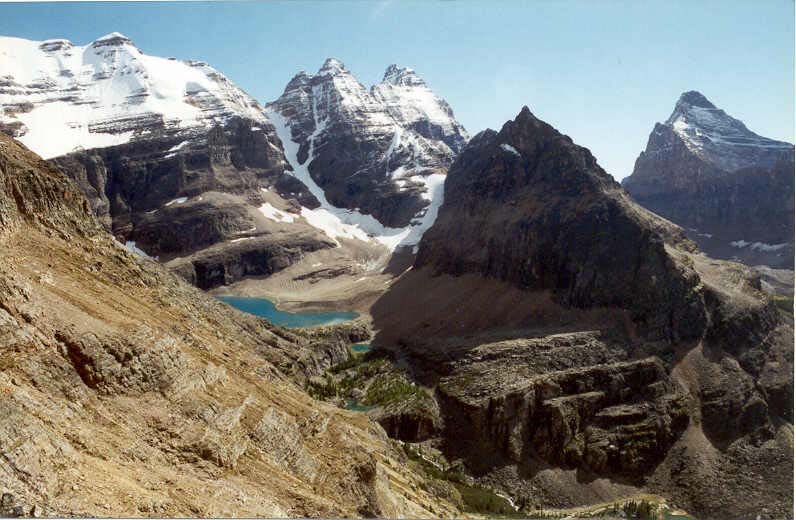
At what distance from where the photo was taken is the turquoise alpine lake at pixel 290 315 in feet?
428

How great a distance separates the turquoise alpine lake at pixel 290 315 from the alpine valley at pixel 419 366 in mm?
4476

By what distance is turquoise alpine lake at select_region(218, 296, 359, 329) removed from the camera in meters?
130

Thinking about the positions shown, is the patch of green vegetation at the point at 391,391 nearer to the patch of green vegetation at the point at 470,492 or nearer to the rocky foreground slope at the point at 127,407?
the patch of green vegetation at the point at 470,492

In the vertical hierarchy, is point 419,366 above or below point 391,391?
above

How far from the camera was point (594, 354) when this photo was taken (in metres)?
81.6

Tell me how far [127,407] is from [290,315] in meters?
119

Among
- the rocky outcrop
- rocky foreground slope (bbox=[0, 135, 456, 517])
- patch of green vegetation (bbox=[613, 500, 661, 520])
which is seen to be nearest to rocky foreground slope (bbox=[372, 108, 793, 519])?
the rocky outcrop

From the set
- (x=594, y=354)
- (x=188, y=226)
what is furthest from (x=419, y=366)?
(x=188, y=226)

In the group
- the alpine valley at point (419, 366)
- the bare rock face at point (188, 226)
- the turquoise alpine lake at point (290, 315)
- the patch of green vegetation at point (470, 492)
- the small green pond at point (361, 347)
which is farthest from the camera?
the bare rock face at point (188, 226)

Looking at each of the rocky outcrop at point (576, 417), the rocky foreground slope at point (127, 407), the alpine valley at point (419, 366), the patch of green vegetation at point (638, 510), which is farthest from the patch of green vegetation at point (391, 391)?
the rocky foreground slope at point (127, 407)

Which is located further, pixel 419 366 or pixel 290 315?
pixel 290 315

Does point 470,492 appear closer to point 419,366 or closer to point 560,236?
point 419,366

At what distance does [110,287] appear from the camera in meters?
30.9

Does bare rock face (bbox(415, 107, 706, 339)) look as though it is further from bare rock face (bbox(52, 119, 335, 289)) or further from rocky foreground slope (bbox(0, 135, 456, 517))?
rocky foreground slope (bbox(0, 135, 456, 517))
